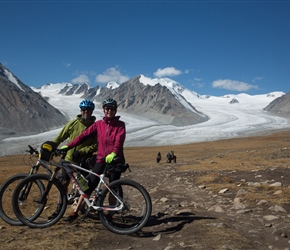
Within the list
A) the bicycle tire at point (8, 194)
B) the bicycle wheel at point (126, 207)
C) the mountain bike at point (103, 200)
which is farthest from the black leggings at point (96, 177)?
the bicycle tire at point (8, 194)

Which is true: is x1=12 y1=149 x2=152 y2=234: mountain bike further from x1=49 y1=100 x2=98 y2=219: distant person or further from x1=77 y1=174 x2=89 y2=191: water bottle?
x1=49 y1=100 x2=98 y2=219: distant person

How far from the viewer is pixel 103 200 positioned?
20.5 feet

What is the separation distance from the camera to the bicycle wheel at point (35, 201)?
20.5 ft

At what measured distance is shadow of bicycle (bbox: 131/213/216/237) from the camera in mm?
6074

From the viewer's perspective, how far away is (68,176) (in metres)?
6.83

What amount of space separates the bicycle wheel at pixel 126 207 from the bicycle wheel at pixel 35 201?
36.2 inches

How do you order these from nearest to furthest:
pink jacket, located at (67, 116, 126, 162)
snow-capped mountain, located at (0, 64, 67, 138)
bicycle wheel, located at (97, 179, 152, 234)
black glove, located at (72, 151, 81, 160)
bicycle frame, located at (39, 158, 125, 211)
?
1. bicycle wheel, located at (97, 179, 152, 234)
2. bicycle frame, located at (39, 158, 125, 211)
3. pink jacket, located at (67, 116, 126, 162)
4. black glove, located at (72, 151, 81, 160)
5. snow-capped mountain, located at (0, 64, 67, 138)

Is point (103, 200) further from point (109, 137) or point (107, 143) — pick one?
point (109, 137)

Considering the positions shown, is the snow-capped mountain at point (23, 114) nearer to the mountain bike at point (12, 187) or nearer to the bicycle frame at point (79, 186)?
the mountain bike at point (12, 187)

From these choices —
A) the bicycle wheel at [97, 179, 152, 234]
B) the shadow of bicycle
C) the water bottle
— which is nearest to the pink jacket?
the water bottle

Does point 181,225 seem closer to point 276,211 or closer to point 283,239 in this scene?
point 283,239

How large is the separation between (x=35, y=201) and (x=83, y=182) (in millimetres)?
1084

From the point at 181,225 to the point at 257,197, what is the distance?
3074 mm

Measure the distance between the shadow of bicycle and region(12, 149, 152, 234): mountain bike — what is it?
0.81 feet
